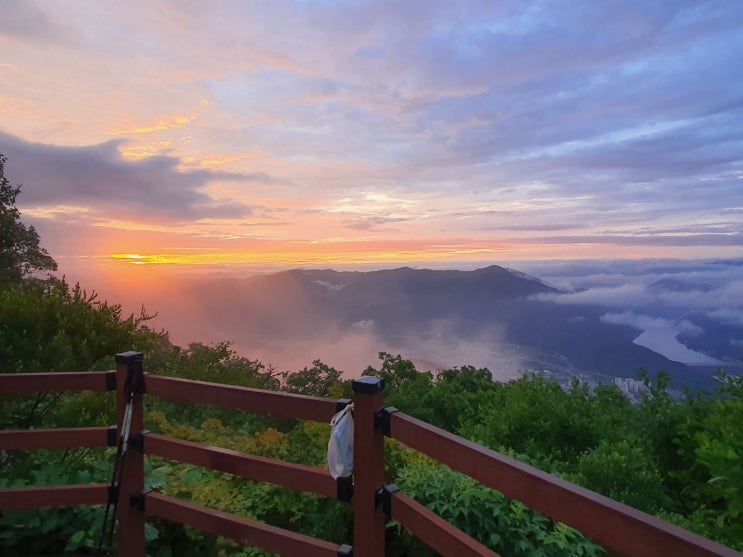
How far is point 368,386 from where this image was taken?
224 cm

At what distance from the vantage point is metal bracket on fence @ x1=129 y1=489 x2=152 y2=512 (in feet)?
9.87

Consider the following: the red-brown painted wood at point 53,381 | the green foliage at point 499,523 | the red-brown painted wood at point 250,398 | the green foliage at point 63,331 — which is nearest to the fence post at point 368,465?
the red-brown painted wood at point 250,398

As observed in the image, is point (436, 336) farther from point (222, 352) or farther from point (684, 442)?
point (684, 442)

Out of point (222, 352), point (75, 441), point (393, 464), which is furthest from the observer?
point (222, 352)

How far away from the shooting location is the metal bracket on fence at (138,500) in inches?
118

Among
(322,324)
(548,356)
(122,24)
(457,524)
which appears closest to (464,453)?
(457,524)

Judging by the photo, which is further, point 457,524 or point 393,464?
point 393,464

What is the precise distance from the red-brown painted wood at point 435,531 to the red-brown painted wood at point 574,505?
247mm

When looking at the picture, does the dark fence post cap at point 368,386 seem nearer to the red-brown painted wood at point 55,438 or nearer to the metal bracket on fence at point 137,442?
the metal bracket on fence at point 137,442

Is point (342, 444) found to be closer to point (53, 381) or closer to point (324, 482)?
point (324, 482)

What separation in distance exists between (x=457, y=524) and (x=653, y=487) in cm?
245

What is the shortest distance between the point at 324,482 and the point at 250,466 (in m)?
0.44

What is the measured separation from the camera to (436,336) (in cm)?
3106

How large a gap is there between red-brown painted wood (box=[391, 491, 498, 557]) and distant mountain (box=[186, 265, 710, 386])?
1520cm
